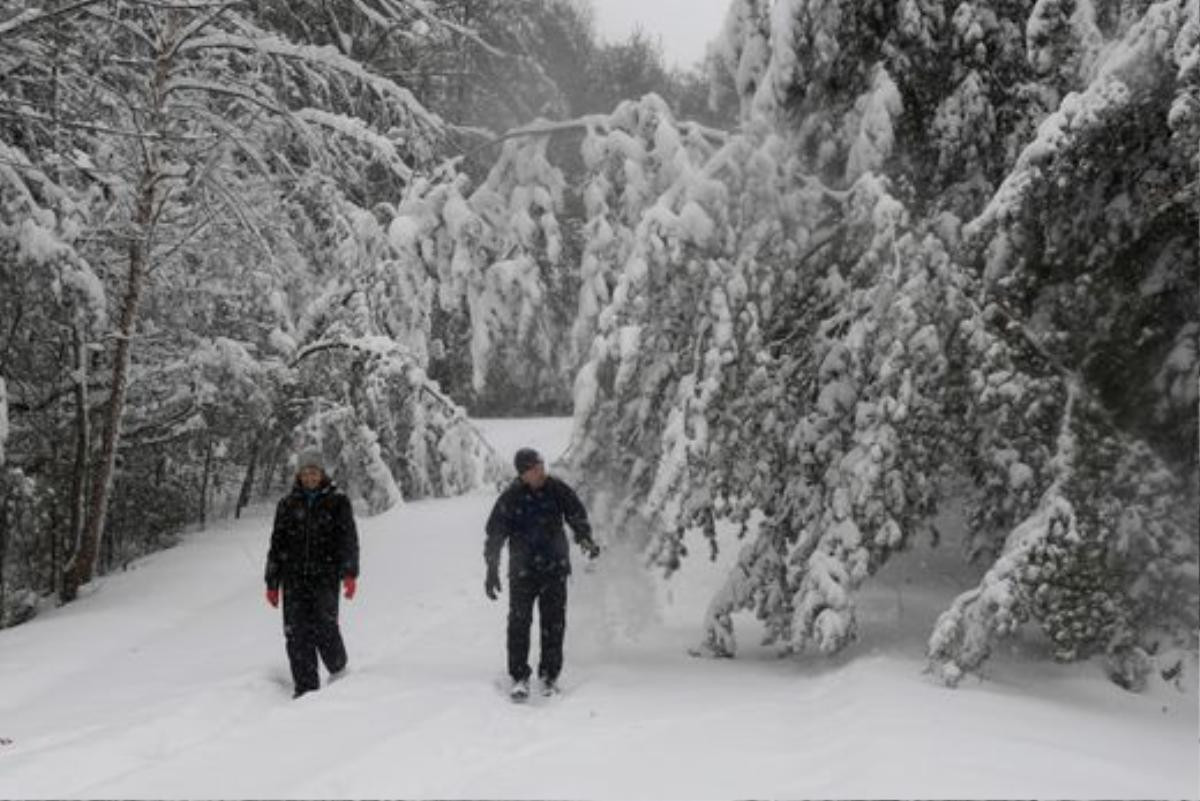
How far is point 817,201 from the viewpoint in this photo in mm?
9086

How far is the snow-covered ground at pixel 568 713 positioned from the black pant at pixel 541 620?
0.22m

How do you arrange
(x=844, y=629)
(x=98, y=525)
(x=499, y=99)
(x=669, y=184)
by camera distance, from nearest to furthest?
(x=844, y=629), (x=669, y=184), (x=499, y=99), (x=98, y=525)

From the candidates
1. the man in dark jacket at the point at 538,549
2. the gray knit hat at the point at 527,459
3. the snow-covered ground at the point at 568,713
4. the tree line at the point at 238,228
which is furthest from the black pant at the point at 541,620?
the tree line at the point at 238,228

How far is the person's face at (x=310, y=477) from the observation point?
336 inches

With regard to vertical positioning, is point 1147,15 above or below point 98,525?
above

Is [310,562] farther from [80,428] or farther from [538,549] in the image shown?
[80,428]

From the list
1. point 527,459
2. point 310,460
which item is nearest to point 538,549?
point 527,459

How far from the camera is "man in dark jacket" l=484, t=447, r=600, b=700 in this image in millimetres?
8312

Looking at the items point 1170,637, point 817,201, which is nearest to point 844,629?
point 1170,637

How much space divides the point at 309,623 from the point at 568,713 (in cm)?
201

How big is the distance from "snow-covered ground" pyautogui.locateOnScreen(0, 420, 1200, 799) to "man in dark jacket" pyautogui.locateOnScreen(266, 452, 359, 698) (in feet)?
1.18

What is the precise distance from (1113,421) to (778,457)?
231 cm

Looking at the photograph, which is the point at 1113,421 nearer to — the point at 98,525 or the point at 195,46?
the point at 195,46

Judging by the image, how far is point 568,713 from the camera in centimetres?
756
